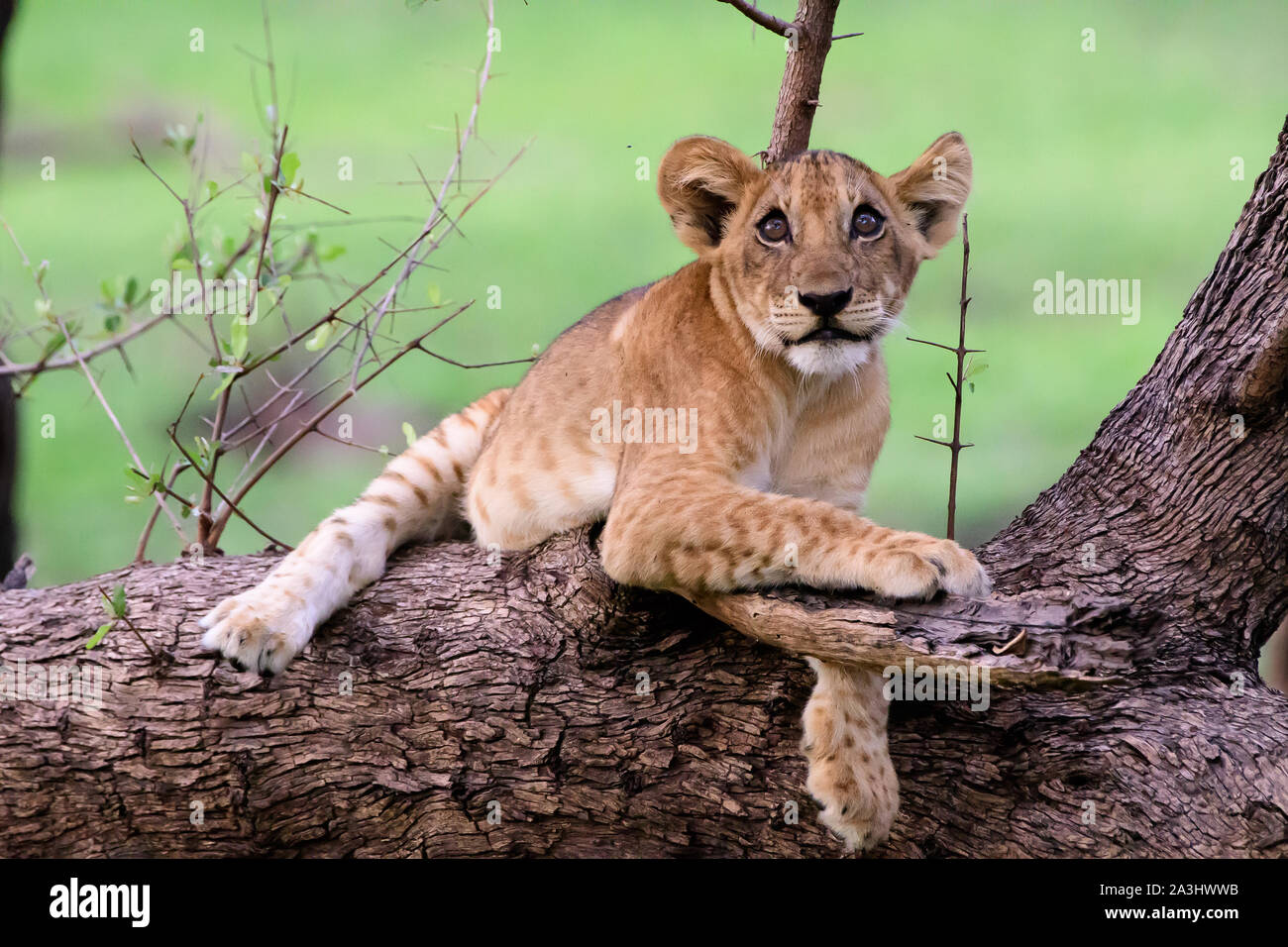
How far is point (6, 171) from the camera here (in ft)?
40.4

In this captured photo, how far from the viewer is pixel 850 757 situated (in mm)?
3471

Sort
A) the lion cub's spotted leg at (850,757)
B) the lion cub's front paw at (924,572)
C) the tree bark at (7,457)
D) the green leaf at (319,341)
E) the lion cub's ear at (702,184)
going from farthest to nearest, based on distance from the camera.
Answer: the tree bark at (7,457) < the green leaf at (319,341) < the lion cub's ear at (702,184) < the lion cub's spotted leg at (850,757) < the lion cub's front paw at (924,572)

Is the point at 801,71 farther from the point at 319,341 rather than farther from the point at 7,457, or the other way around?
the point at 7,457

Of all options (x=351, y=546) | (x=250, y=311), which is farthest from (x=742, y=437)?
(x=250, y=311)

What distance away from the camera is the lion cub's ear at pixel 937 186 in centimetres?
398

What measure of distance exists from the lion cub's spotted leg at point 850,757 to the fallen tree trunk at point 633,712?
0.10 meters

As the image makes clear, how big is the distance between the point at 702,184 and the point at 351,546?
1704 millimetres

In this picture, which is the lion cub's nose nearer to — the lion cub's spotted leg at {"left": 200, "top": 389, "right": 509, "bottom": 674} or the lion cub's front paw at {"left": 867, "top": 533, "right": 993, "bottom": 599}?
the lion cub's front paw at {"left": 867, "top": 533, "right": 993, "bottom": 599}

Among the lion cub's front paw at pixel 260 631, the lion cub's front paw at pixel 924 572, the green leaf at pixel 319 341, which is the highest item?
the green leaf at pixel 319 341

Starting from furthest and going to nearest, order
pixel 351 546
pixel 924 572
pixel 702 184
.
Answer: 1. pixel 351 546
2. pixel 702 184
3. pixel 924 572

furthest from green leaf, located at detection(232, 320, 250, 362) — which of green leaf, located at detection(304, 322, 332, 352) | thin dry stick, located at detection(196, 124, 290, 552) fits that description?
green leaf, located at detection(304, 322, 332, 352)

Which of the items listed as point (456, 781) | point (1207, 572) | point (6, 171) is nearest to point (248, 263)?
point (456, 781)

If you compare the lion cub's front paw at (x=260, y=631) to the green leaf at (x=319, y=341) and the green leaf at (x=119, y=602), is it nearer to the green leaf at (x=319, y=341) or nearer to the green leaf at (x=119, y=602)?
the green leaf at (x=119, y=602)

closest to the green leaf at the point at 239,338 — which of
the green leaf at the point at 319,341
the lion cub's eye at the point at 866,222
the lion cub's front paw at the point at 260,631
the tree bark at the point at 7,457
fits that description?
the green leaf at the point at 319,341
